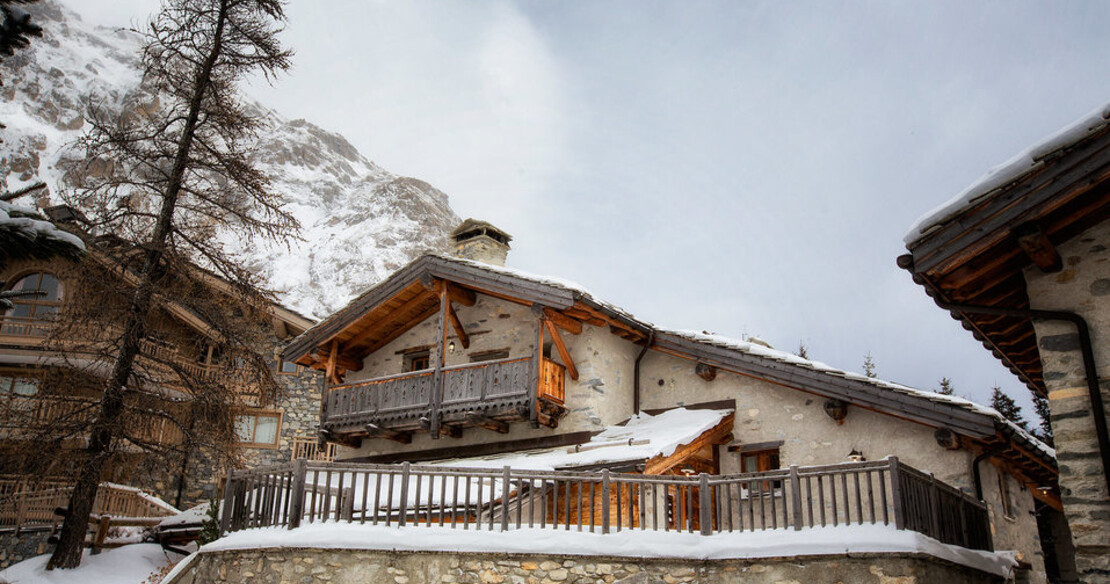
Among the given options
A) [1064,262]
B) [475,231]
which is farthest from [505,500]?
[475,231]

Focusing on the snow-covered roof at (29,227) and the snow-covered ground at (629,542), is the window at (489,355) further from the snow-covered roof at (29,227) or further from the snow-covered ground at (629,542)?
the snow-covered roof at (29,227)

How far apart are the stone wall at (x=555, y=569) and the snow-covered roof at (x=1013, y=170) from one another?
13.1 feet

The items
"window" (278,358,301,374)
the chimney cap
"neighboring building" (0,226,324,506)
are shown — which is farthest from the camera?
"window" (278,358,301,374)

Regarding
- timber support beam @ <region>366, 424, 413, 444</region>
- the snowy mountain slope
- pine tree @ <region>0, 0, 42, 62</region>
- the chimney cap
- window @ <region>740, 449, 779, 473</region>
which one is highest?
the snowy mountain slope

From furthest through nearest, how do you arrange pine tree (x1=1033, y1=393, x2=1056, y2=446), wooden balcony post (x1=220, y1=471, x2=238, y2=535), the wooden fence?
pine tree (x1=1033, y1=393, x2=1056, y2=446) < wooden balcony post (x1=220, y1=471, x2=238, y2=535) < the wooden fence

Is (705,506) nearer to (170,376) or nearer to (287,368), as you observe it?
(170,376)

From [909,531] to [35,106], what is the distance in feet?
277

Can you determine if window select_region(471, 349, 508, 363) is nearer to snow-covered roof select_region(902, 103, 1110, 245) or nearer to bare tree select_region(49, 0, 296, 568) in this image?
bare tree select_region(49, 0, 296, 568)

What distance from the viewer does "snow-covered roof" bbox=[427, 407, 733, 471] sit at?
14203 mm

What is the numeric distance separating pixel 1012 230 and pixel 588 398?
10507 mm

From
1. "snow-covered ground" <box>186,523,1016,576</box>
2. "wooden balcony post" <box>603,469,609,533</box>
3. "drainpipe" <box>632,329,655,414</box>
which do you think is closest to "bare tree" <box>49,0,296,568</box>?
"snow-covered ground" <box>186,523,1016,576</box>

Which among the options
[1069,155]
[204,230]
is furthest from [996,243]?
[204,230]

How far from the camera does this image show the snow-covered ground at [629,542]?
10008mm

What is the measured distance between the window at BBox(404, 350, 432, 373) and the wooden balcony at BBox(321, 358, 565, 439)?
177 centimetres
